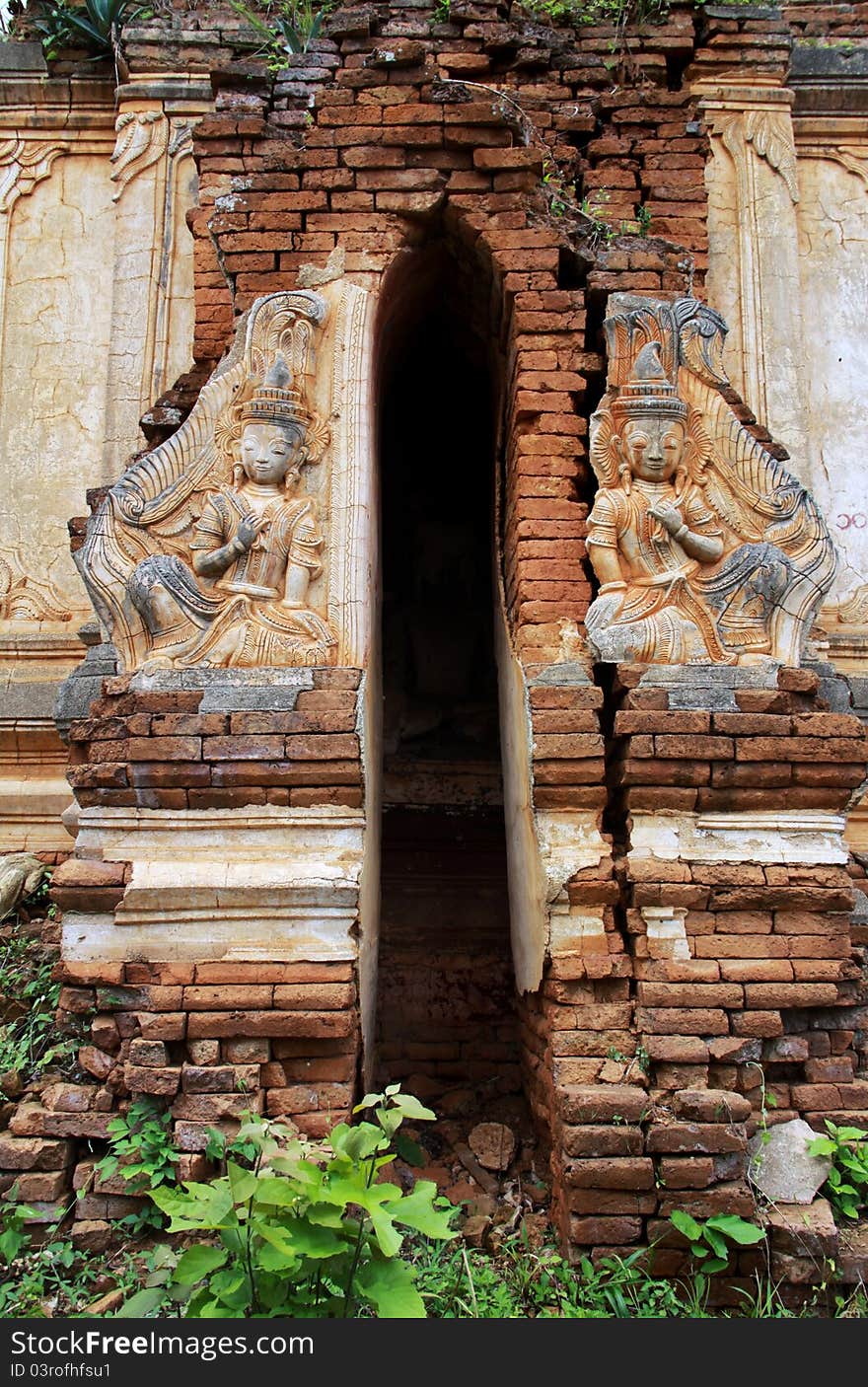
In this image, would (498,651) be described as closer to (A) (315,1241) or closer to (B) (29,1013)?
(B) (29,1013)

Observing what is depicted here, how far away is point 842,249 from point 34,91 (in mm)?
5515

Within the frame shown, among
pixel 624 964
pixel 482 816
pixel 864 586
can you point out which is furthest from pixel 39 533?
pixel 864 586

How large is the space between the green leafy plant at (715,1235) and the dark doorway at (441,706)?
144 centimetres

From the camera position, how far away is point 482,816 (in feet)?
21.6

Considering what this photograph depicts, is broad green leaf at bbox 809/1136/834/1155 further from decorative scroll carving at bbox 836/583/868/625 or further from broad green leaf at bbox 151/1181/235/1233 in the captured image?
decorative scroll carving at bbox 836/583/868/625

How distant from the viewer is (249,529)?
4586 mm

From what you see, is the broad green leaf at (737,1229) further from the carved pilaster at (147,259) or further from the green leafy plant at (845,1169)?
the carved pilaster at (147,259)

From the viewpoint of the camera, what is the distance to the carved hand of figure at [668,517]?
15.1 ft

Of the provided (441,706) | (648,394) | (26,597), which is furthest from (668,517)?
(26,597)

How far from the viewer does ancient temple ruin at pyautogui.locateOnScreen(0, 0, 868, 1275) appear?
401 centimetres

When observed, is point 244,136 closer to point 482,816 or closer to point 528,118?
point 528,118

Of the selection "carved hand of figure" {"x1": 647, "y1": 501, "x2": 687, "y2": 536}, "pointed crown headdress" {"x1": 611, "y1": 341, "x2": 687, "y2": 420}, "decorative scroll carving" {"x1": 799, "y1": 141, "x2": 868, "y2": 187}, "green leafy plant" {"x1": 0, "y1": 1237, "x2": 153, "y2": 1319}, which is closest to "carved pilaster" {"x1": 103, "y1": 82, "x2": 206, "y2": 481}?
"pointed crown headdress" {"x1": 611, "y1": 341, "x2": 687, "y2": 420}

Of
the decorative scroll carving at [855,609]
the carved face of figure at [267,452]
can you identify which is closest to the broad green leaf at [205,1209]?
the carved face of figure at [267,452]

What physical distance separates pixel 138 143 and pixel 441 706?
13.7 ft
